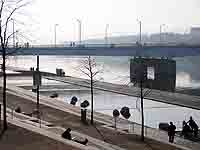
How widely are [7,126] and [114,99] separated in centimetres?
2112

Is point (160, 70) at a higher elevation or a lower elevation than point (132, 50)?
lower

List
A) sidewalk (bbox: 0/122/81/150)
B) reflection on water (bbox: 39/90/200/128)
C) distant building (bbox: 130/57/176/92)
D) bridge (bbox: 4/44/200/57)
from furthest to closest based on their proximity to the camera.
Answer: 1. bridge (bbox: 4/44/200/57)
2. distant building (bbox: 130/57/176/92)
3. reflection on water (bbox: 39/90/200/128)
4. sidewalk (bbox: 0/122/81/150)

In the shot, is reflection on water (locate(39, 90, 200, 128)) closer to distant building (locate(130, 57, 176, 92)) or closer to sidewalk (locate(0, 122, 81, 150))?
sidewalk (locate(0, 122, 81, 150))

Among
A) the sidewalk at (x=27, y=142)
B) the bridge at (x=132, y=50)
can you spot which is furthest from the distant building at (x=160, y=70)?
the sidewalk at (x=27, y=142)

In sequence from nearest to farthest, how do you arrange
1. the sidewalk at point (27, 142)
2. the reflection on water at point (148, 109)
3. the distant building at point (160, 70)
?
the sidewalk at point (27, 142)
the reflection on water at point (148, 109)
the distant building at point (160, 70)

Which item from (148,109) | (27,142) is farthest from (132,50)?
(27,142)

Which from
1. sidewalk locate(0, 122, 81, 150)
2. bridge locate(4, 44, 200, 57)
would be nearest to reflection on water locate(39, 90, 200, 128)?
sidewalk locate(0, 122, 81, 150)

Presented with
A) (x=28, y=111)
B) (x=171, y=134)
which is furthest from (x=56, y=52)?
(x=171, y=134)

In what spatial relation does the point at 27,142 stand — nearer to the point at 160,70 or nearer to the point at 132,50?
the point at 132,50

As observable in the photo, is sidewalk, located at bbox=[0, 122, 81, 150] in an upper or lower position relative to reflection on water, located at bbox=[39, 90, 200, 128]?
upper

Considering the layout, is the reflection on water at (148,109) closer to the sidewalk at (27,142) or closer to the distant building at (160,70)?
the sidewalk at (27,142)

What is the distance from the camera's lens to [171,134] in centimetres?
1611

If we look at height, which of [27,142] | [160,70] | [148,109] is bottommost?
[148,109]

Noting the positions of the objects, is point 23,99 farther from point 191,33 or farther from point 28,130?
point 191,33
